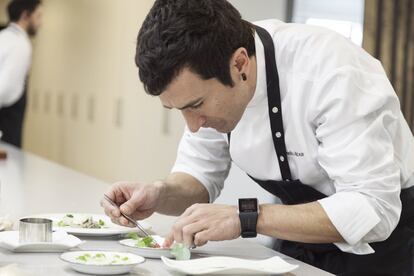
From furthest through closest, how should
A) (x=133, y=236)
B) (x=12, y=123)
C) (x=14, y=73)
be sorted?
(x=12, y=123) → (x=14, y=73) → (x=133, y=236)

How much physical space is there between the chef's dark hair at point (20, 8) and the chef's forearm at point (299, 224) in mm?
4616

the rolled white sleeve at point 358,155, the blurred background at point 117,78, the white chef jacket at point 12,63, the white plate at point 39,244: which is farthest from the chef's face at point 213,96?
the white chef jacket at point 12,63

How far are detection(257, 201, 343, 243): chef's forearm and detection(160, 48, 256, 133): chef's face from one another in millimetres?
263

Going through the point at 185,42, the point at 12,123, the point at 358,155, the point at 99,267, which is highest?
the point at 185,42

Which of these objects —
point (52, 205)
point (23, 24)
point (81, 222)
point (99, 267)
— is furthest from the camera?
point (23, 24)

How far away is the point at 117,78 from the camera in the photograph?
19.2ft

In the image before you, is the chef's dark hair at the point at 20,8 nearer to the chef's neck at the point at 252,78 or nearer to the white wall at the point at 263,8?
the white wall at the point at 263,8

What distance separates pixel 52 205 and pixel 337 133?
1083 mm

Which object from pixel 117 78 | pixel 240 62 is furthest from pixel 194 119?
pixel 117 78

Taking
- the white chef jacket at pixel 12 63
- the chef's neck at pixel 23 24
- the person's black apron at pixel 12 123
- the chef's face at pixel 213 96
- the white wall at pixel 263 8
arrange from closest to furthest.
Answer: the chef's face at pixel 213 96
the white wall at pixel 263 8
the white chef jacket at pixel 12 63
the person's black apron at pixel 12 123
the chef's neck at pixel 23 24

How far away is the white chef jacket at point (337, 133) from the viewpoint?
5.36 ft

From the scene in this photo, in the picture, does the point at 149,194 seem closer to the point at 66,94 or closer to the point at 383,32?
the point at 383,32

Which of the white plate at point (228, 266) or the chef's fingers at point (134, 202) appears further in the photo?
the chef's fingers at point (134, 202)

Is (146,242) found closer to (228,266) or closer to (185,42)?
(228,266)
